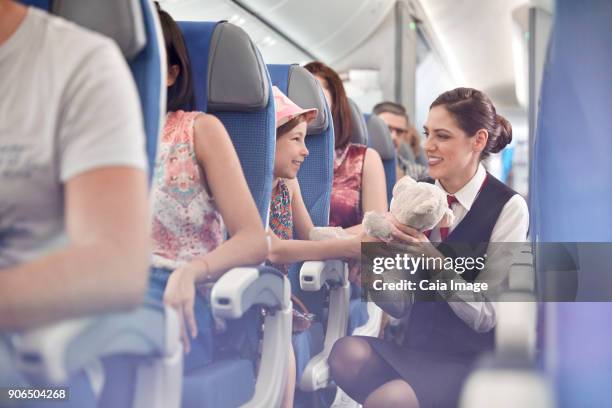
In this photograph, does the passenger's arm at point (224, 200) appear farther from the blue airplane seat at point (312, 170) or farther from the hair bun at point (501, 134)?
the blue airplane seat at point (312, 170)

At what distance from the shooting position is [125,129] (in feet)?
3.20

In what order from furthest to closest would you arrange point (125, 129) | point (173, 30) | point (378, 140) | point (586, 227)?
point (378, 140) < point (173, 30) < point (586, 227) < point (125, 129)

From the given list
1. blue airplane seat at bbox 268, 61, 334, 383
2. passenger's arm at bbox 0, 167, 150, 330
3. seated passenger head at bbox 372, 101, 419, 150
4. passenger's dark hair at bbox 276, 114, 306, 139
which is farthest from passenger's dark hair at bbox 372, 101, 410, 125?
passenger's arm at bbox 0, 167, 150, 330

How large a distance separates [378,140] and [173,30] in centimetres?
144

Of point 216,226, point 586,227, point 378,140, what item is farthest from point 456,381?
point 378,140

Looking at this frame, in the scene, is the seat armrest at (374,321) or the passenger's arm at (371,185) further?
the passenger's arm at (371,185)

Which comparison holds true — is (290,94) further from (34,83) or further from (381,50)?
(381,50)

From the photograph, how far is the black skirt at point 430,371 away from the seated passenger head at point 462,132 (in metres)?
0.37

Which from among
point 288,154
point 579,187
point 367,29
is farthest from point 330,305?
point 367,29

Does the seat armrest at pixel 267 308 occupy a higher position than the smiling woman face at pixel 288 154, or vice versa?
the smiling woman face at pixel 288 154

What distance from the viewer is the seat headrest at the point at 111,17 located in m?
1.15

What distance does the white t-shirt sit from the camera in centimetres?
96

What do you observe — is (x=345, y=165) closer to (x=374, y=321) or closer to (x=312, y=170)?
(x=312, y=170)

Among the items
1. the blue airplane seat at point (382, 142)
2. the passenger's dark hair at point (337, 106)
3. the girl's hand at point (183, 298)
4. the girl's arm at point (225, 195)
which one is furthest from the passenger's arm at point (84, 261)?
the blue airplane seat at point (382, 142)
